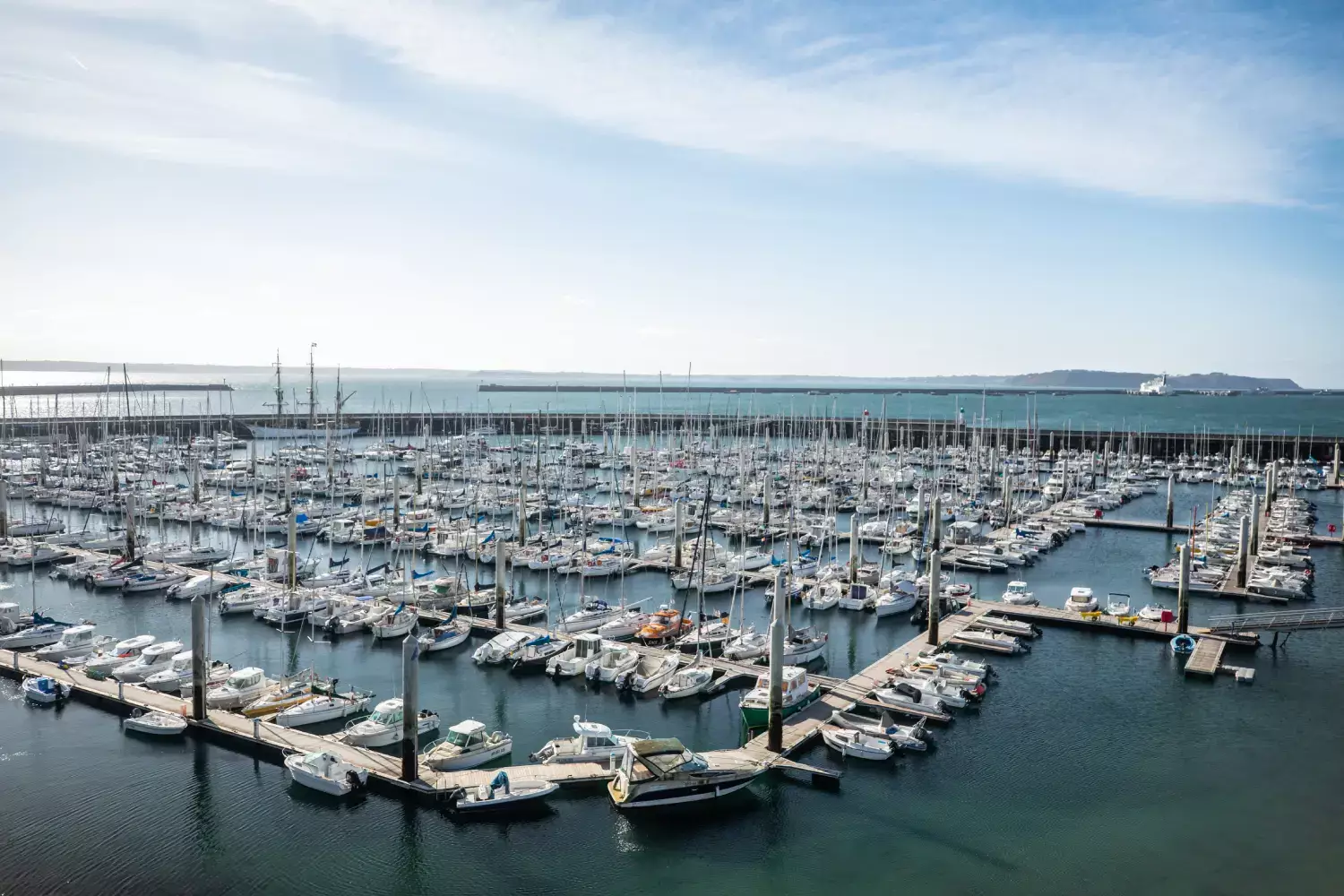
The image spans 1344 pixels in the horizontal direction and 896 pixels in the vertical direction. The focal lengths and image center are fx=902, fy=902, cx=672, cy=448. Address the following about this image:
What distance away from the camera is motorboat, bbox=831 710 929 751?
27328 millimetres

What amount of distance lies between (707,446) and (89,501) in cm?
6521

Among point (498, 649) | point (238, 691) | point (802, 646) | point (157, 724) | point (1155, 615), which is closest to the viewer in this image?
point (157, 724)

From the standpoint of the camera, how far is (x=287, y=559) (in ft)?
146

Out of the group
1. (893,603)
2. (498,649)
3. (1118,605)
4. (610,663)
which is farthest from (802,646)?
(1118,605)

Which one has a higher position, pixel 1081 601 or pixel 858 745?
pixel 1081 601

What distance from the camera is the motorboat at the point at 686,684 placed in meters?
30.9

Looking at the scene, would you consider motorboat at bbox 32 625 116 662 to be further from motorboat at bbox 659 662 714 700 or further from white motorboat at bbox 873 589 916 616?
white motorboat at bbox 873 589 916 616

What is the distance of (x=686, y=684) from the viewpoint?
3108 cm

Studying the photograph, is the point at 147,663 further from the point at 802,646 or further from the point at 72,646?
the point at 802,646

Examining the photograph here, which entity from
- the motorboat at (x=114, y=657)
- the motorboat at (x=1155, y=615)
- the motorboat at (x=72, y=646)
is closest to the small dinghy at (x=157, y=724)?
the motorboat at (x=114, y=657)

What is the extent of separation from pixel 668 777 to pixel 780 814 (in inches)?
125

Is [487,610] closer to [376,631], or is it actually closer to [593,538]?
[376,631]

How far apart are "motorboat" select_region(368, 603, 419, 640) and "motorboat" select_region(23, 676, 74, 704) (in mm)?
11028

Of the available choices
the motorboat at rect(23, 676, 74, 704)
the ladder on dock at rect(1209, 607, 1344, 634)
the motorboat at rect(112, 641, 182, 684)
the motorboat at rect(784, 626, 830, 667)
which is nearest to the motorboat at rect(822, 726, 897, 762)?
the motorboat at rect(784, 626, 830, 667)
